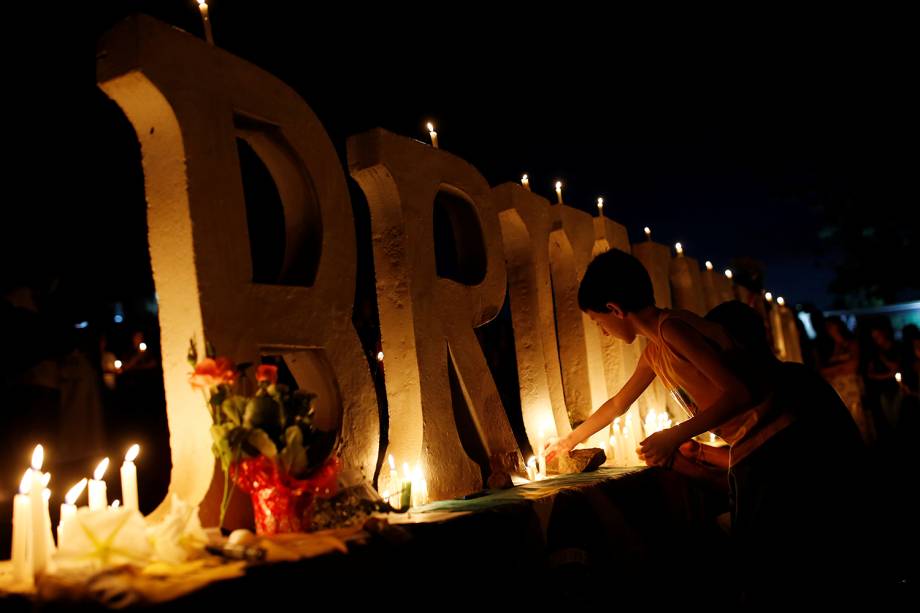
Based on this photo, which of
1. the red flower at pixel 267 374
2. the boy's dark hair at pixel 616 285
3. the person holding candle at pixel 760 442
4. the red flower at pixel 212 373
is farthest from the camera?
the boy's dark hair at pixel 616 285

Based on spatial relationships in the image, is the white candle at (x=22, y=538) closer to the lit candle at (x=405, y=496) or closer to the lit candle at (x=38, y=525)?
the lit candle at (x=38, y=525)

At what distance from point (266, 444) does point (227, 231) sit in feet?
3.28

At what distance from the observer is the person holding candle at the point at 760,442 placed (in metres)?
3.70

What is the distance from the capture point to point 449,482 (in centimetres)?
417

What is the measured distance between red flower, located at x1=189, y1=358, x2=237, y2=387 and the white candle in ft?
2.15

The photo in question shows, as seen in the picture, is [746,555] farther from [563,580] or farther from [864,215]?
[864,215]

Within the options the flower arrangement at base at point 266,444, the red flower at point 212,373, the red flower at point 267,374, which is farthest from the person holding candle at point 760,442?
the red flower at point 212,373

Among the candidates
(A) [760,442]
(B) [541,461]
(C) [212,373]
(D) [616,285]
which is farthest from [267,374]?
(A) [760,442]

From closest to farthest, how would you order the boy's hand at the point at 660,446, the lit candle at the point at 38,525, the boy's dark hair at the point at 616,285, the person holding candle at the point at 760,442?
the lit candle at the point at 38,525 < the person holding candle at the point at 760,442 < the boy's hand at the point at 660,446 < the boy's dark hair at the point at 616,285

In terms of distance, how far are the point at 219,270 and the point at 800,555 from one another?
297cm

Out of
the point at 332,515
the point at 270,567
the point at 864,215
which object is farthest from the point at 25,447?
the point at 864,215

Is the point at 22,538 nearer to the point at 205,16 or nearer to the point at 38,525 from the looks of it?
the point at 38,525

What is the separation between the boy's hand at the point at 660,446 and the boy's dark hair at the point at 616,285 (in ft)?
2.27

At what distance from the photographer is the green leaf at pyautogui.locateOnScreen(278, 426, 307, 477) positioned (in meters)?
2.86
